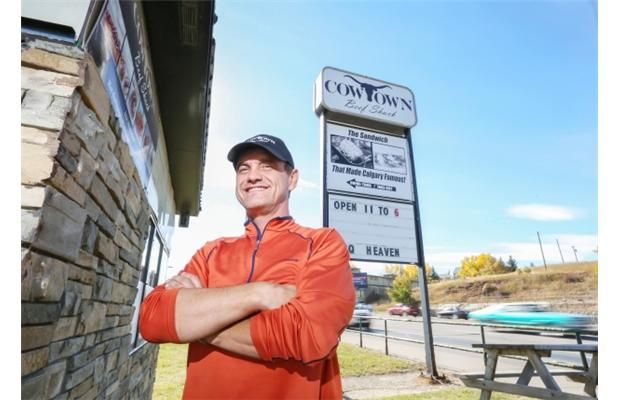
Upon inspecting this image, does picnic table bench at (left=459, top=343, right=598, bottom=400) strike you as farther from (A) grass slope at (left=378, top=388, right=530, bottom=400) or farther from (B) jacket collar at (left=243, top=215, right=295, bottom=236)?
(B) jacket collar at (left=243, top=215, right=295, bottom=236)

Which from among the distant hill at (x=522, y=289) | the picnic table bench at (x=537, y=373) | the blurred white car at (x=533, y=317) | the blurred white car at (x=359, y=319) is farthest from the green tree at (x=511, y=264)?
the picnic table bench at (x=537, y=373)

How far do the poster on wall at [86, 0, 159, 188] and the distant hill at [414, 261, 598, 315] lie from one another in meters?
49.3

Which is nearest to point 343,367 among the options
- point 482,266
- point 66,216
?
point 66,216

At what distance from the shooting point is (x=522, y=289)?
50938mm

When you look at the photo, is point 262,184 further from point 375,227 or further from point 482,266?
point 482,266

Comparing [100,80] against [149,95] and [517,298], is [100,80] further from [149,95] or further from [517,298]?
[517,298]

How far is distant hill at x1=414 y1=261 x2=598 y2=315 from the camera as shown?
45375 mm

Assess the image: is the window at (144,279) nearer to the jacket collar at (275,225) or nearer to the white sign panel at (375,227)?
the jacket collar at (275,225)

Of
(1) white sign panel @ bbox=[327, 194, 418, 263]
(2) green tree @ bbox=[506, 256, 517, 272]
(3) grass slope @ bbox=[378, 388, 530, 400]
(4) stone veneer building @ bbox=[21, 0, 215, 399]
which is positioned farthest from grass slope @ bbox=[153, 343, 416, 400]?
(2) green tree @ bbox=[506, 256, 517, 272]

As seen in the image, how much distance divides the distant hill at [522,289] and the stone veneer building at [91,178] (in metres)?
49.1

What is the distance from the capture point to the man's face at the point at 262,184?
1827 millimetres

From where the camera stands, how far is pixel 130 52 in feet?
7.48

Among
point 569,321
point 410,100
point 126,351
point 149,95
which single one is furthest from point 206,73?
point 569,321

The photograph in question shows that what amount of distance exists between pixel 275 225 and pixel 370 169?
4698mm
